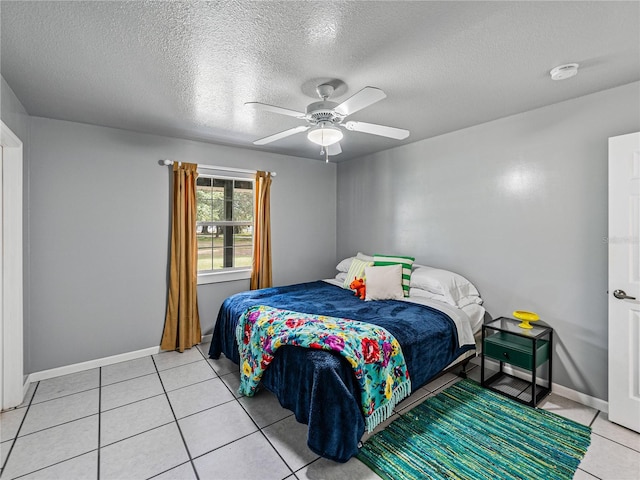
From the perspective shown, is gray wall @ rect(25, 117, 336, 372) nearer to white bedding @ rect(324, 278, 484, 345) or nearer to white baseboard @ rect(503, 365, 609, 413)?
white bedding @ rect(324, 278, 484, 345)

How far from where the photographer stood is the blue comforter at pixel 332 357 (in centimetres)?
180

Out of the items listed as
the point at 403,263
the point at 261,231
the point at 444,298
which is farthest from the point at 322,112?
the point at 261,231

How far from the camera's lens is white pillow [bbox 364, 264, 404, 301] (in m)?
3.21

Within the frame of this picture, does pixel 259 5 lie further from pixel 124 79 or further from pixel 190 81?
pixel 124 79

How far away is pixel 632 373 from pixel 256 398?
280cm

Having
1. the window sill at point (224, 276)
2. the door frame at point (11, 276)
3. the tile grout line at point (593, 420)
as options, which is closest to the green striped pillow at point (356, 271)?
the window sill at point (224, 276)

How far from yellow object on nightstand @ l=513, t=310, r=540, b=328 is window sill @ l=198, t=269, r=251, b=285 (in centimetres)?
311

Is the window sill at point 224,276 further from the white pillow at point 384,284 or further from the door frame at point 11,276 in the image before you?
the white pillow at point 384,284

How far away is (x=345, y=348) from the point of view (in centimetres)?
198

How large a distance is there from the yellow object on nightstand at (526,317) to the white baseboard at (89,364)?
3.76m

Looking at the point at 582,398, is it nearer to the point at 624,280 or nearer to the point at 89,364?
the point at 624,280

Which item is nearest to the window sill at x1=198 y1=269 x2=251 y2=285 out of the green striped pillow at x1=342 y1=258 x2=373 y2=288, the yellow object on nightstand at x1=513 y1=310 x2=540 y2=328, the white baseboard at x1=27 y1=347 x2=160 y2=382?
the white baseboard at x1=27 y1=347 x2=160 y2=382

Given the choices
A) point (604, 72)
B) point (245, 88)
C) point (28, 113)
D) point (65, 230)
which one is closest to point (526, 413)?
point (604, 72)

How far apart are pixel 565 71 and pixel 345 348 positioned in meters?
2.35
